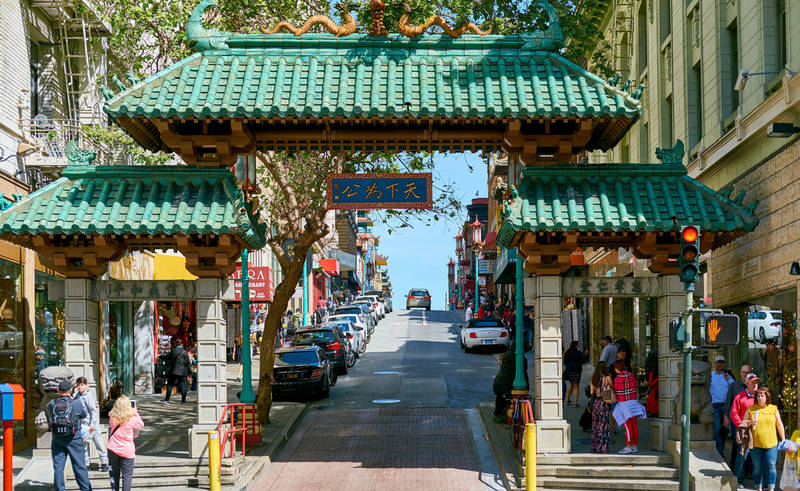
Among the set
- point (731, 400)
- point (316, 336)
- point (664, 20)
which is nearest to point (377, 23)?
point (731, 400)

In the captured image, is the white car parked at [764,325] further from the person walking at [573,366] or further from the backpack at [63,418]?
the backpack at [63,418]

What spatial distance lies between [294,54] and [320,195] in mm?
7132

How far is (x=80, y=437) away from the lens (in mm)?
14250

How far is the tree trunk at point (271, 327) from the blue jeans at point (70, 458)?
8.12 meters

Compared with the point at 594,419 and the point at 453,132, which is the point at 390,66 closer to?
the point at 453,132

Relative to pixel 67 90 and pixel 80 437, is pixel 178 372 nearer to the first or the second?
pixel 67 90

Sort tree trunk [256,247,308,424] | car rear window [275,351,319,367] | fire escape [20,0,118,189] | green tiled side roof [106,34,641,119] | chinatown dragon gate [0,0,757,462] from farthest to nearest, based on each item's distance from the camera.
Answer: car rear window [275,351,319,367] → fire escape [20,0,118,189] → tree trunk [256,247,308,424] → green tiled side roof [106,34,641,119] → chinatown dragon gate [0,0,757,462]

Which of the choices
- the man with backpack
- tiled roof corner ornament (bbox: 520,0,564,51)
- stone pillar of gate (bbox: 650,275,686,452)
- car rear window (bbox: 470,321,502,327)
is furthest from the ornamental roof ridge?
car rear window (bbox: 470,321,502,327)

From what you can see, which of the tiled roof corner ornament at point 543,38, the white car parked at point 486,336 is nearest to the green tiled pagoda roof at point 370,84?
the tiled roof corner ornament at point 543,38

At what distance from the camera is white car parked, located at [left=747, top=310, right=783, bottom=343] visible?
17.6 m

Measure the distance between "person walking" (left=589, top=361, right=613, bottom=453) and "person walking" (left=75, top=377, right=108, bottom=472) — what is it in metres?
8.19

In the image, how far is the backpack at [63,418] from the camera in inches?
546

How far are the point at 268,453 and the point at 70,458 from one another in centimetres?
506

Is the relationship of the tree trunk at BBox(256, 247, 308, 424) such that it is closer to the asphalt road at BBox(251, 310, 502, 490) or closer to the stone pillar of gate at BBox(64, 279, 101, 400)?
the asphalt road at BBox(251, 310, 502, 490)
